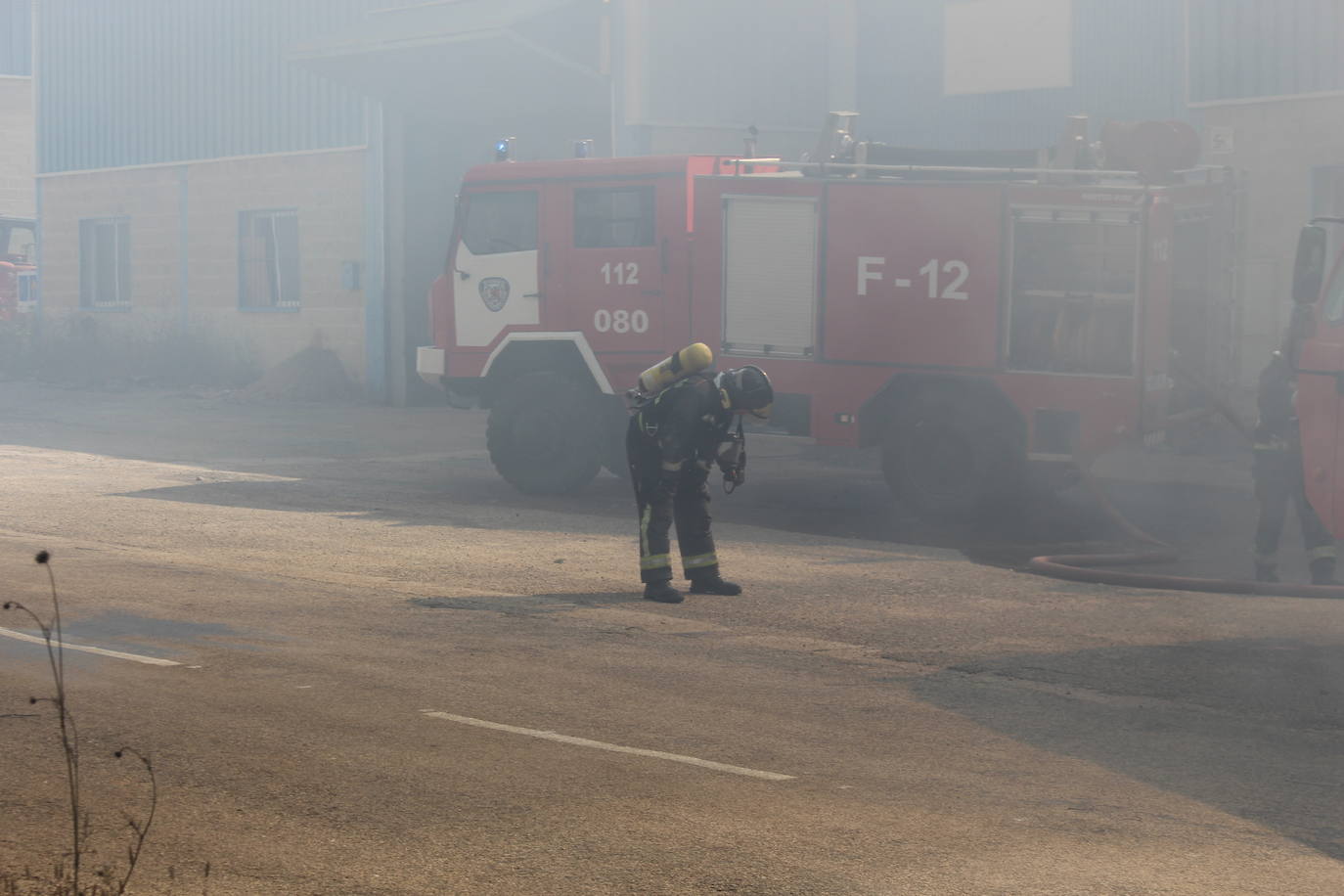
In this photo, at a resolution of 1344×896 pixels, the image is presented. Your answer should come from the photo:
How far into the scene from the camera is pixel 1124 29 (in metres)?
20.4

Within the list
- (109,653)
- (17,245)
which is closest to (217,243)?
(17,245)

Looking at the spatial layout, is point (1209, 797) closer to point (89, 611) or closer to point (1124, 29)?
point (89, 611)

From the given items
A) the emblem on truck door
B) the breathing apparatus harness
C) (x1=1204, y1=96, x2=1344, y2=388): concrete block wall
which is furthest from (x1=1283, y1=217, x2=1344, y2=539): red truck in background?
(x1=1204, y1=96, x2=1344, y2=388): concrete block wall

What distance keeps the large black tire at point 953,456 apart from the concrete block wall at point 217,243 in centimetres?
1363

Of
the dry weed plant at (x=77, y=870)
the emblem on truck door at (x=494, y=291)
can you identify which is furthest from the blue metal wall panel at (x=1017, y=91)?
the dry weed plant at (x=77, y=870)

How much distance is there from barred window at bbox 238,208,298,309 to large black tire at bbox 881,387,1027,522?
15542 mm

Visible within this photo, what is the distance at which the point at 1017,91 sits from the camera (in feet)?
71.3

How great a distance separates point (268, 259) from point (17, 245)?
28.7 feet

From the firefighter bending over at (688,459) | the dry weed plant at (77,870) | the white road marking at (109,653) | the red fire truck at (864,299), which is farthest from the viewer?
the red fire truck at (864,299)

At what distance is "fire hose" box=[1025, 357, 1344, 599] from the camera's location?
9688 millimetres

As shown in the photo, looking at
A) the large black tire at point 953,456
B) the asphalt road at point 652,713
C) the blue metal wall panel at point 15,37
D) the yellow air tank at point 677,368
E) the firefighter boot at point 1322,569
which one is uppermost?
the blue metal wall panel at point 15,37

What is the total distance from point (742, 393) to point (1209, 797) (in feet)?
14.7

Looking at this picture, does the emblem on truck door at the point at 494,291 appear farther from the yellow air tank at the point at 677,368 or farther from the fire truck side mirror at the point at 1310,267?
the fire truck side mirror at the point at 1310,267

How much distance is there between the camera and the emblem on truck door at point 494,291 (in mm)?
14555
